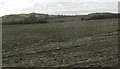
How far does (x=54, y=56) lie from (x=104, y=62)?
4.43 metres

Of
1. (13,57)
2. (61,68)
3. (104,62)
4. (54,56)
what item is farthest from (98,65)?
(13,57)

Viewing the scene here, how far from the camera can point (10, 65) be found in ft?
56.3

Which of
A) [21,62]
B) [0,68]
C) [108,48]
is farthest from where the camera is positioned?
[108,48]

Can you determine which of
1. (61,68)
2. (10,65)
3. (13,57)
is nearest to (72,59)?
(61,68)

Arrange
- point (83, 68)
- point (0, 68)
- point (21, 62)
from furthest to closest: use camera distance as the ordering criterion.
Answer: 1. point (21, 62)
2. point (0, 68)
3. point (83, 68)

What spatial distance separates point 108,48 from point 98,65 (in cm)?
545

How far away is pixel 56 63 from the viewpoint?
642 inches

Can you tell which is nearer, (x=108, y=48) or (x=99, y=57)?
(x=99, y=57)

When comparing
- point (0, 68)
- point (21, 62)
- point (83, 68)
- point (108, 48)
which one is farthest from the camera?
point (108, 48)

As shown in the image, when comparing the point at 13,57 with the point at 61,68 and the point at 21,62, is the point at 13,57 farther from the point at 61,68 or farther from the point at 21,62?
the point at 61,68

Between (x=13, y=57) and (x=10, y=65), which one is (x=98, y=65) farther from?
(x=13, y=57)

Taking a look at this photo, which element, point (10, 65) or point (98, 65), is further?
point (10, 65)

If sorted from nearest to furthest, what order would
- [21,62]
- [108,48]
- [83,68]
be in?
[83,68] < [21,62] < [108,48]

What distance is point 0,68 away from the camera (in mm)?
16203
